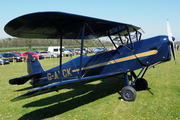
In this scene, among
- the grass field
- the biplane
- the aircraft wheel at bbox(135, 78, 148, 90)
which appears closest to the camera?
the grass field

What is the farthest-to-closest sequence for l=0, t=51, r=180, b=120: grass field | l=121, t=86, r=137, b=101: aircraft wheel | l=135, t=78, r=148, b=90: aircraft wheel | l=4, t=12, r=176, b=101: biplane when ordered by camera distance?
l=135, t=78, r=148, b=90: aircraft wheel
l=121, t=86, r=137, b=101: aircraft wheel
l=4, t=12, r=176, b=101: biplane
l=0, t=51, r=180, b=120: grass field

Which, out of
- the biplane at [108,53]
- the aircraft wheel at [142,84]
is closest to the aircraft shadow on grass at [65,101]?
the biplane at [108,53]

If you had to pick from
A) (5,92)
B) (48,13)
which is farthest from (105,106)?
(5,92)

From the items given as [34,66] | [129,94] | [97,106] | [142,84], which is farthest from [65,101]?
[142,84]

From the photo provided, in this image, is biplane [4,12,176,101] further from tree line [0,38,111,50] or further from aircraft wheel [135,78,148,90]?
tree line [0,38,111,50]

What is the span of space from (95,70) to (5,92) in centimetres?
451

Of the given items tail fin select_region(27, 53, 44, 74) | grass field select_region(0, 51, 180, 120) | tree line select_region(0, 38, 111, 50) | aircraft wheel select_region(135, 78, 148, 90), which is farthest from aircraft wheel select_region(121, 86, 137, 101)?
tail fin select_region(27, 53, 44, 74)

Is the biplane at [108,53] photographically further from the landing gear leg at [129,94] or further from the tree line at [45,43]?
the tree line at [45,43]

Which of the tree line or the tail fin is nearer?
the tree line

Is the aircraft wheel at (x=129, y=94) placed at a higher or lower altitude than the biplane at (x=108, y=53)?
lower

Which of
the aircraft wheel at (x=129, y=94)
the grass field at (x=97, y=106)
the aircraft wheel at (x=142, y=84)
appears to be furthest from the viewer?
the aircraft wheel at (x=142, y=84)

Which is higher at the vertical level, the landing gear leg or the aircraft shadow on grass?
the landing gear leg

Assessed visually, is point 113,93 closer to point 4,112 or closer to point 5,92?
point 4,112

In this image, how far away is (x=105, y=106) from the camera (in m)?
4.56
